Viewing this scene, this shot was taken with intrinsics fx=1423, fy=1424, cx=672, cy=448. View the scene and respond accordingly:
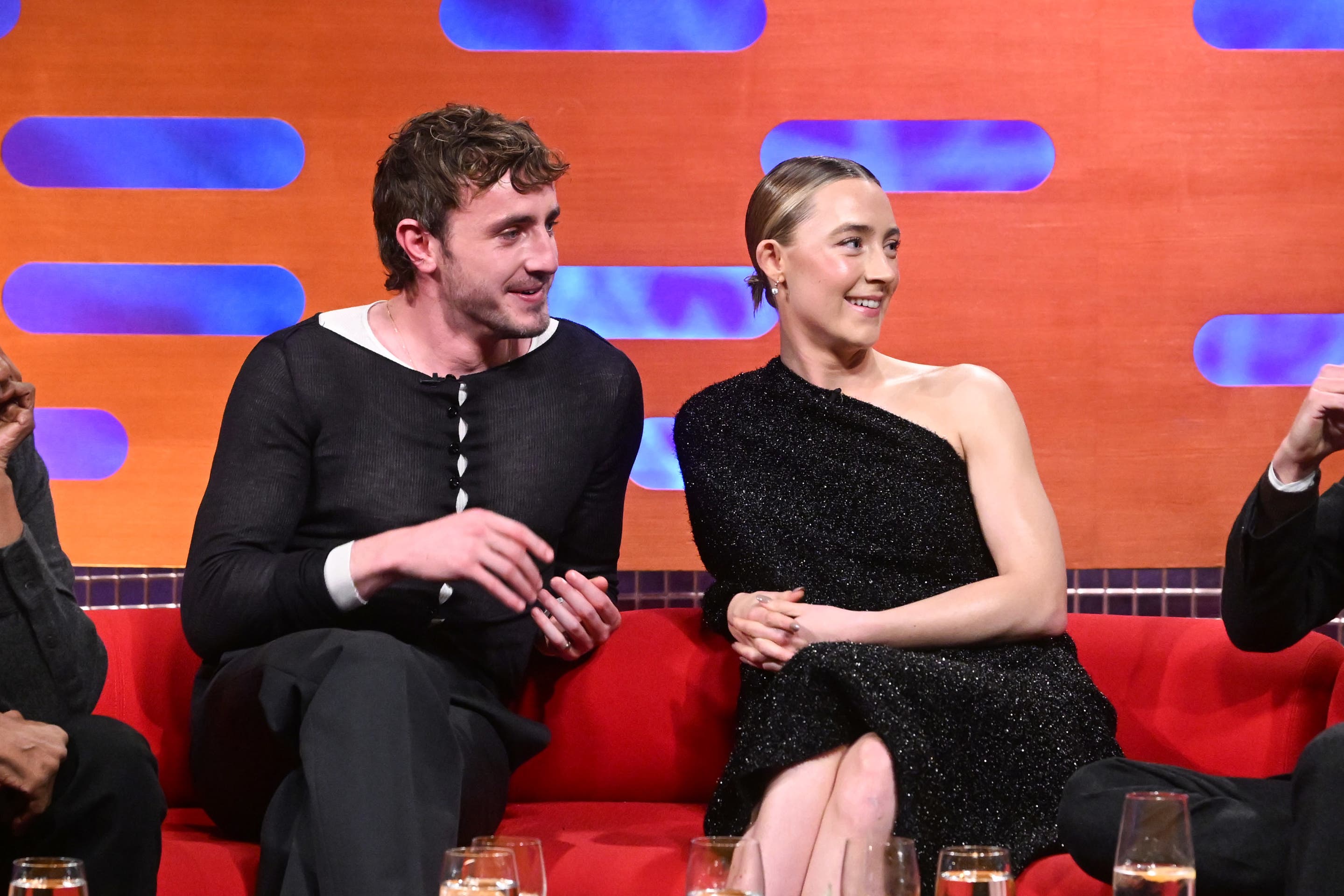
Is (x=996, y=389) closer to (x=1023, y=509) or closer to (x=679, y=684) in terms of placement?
(x=1023, y=509)

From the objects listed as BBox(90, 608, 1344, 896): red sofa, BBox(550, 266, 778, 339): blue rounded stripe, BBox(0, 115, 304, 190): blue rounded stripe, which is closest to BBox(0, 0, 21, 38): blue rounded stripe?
BBox(0, 115, 304, 190): blue rounded stripe

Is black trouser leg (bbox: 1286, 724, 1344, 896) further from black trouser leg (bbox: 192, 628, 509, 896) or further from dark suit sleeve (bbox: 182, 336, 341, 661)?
dark suit sleeve (bbox: 182, 336, 341, 661)

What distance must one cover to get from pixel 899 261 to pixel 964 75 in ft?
1.39

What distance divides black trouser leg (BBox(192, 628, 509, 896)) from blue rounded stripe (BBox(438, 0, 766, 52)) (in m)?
1.59

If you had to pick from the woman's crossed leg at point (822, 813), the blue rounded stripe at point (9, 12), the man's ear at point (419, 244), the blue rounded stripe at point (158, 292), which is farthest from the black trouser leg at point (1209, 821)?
the blue rounded stripe at point (9, 12)

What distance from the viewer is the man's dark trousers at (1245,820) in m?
1.51

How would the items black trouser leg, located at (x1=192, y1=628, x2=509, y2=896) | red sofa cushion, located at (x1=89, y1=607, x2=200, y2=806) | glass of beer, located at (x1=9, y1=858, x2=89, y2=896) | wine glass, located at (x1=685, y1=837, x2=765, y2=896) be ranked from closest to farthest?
glass of beer, located at (x1=9, y1=858, x2=89, y2=896), wine glass, located at (x1=685, y1=837, x2=765, y2=896), black trouser leg, located at (x1=192, y1=628, x2=509, y2=896), red sofa cushion, located at (x1=89, y1=607, x2=200, y2=806)

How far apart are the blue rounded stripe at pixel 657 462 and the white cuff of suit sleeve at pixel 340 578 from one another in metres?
1.20

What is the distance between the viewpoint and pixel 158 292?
3.16 metres

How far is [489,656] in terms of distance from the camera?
2.30 meters

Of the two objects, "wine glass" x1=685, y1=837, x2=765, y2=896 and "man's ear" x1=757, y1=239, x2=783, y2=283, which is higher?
"man's ear" x1=757, y1=239, x2=783, y2=283

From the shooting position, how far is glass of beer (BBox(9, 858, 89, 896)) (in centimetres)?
121

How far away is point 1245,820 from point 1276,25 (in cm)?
196

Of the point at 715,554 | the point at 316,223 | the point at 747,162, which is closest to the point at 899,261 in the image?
the point at 747,162
